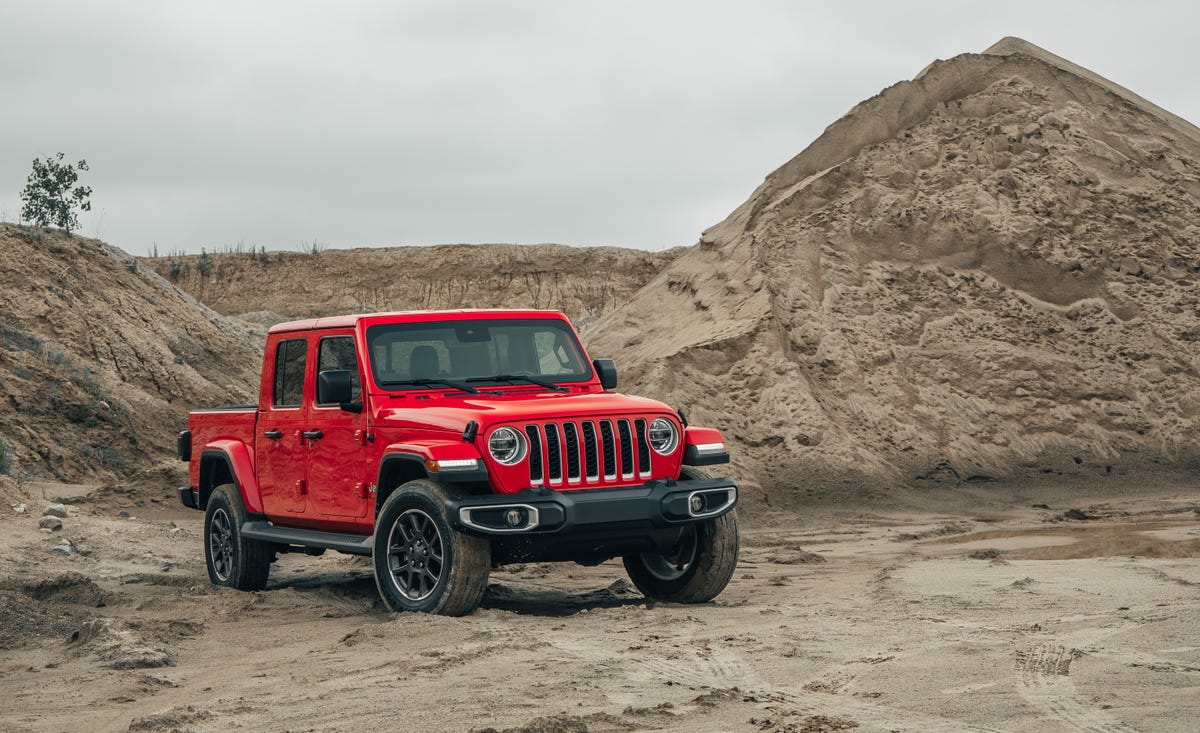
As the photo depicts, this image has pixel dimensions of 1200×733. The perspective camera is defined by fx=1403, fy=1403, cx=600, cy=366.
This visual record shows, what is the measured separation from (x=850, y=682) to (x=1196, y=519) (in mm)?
9814

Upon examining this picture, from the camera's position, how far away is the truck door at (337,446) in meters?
9.53

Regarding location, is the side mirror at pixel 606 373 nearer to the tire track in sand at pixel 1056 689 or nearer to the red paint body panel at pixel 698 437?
the red paint body panel at pixel 698 437

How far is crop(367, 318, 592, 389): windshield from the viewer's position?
967 centimetres

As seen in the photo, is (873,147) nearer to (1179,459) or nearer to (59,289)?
(1179,459)

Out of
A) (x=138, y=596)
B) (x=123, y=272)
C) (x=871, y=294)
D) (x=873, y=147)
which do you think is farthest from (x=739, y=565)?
(x=123, y=272)

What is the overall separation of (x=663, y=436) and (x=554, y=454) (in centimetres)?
82

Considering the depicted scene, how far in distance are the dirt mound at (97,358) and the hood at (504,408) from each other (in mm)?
13494

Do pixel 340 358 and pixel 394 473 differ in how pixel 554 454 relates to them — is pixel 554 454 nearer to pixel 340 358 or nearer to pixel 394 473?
pixel 394 473

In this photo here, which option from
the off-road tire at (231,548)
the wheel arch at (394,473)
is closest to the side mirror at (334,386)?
the wheel arch at (394,473)

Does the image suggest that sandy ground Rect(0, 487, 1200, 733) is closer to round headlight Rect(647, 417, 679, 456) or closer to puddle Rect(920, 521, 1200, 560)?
puddle Rect(920, 521, 1200, 560)

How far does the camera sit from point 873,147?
22.3 m

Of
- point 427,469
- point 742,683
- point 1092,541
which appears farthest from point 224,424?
point 1092,541

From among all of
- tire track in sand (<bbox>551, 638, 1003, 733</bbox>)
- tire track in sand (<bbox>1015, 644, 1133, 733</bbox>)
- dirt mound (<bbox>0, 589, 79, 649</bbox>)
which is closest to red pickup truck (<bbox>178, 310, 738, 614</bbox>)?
tire track in sand (<bbox>551, 638, 1003, 733</bbox>)

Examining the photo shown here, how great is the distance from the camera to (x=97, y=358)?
26875 mm
